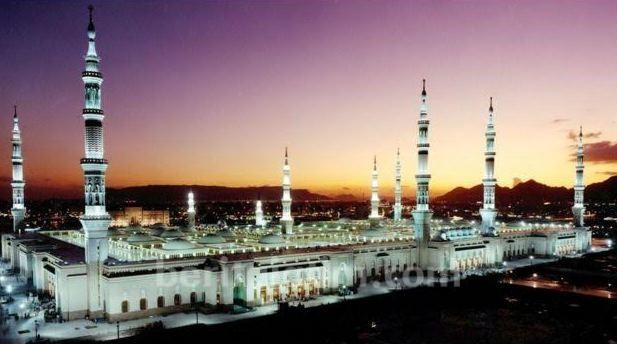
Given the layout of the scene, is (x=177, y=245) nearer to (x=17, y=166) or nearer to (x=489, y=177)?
(x=17, y=166)

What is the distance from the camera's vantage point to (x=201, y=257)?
37844 millimetres

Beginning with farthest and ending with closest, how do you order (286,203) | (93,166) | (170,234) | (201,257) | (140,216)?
(140,216)
(286,203)
(170,234)
(201,257)
(93,166)

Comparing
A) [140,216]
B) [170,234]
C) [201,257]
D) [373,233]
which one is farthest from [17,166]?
[140,216]

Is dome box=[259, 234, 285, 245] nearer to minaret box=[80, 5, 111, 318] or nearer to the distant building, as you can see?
minaret box=[80, 5, 111, 318]

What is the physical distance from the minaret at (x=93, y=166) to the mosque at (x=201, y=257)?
2.6 inches

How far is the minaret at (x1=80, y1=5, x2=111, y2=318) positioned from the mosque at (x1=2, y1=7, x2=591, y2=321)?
65mm

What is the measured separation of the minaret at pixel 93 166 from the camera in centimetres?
3506

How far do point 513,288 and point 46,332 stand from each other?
118ft

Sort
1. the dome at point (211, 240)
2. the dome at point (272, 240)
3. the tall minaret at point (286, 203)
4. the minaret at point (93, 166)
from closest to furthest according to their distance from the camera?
the minaret at point (93, 166) → the dome at point (211, 240) → the dome at point (272, 240) → the tall minaret at point (286, 203)

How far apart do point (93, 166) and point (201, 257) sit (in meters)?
9.93

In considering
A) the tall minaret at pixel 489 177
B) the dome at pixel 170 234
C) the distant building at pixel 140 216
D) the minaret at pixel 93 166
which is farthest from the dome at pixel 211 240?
the distant building at pixel 140 216

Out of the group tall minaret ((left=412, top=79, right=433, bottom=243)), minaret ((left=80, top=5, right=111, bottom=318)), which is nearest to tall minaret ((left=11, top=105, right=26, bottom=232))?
minaret ((left=80, top=5, right=111, bottom=318))

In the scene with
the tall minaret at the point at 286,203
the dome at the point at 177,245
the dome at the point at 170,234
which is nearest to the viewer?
the dome at the point at 177,245

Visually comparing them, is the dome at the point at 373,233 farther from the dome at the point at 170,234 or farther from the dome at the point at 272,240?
the dome at the point at 170,234
